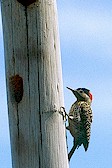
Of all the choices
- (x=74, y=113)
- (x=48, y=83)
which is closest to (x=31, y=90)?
(x=48, y=83)

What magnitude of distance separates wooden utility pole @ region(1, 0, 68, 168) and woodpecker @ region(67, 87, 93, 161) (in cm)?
169

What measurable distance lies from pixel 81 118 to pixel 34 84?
343 centimetres

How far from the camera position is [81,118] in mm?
6938

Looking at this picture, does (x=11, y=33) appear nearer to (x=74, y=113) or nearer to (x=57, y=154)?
(x=57, y=154)

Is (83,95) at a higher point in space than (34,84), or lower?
higher

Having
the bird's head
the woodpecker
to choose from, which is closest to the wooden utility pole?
the woodpecker

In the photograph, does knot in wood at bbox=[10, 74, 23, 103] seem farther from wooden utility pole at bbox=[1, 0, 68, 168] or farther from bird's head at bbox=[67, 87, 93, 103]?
bird's head at bbox=[67, 87, 93, 103]

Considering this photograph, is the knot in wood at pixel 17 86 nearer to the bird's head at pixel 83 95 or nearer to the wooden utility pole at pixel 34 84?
the wooden utility pole at pixel 34 84

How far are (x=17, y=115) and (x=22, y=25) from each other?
65 cm

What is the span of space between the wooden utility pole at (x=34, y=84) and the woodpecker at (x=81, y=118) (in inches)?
66.7

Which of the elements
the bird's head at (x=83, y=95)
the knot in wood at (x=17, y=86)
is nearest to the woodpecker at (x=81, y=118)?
the bird's head at (x=83, y=95)

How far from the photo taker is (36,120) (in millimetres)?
3529

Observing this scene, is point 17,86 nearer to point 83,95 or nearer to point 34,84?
point 34,84

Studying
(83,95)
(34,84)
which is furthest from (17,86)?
(83,95)
